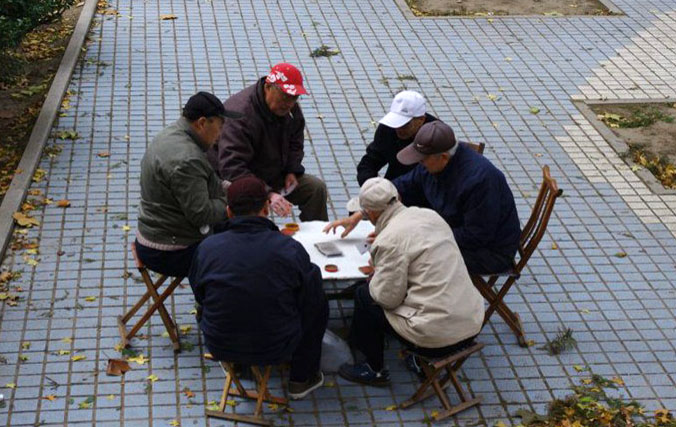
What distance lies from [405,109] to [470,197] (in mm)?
967

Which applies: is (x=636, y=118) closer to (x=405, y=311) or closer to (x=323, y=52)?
(x=323, y=52)

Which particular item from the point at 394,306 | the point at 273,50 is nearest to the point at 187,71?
the point at 273,50

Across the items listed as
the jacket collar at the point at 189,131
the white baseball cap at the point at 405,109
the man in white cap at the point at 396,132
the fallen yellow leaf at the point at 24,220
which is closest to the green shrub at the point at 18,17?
the fallen yellow leaf at the point at 24,220

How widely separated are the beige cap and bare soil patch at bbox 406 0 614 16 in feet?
25.8

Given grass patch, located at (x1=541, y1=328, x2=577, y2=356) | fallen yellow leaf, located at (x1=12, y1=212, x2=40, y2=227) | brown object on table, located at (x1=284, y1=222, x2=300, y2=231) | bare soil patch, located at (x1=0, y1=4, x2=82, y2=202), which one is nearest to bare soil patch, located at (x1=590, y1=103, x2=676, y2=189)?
grass patch, located at (x1=541, y1=328, x2=577, y2=356)

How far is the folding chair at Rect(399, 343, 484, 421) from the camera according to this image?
227 inches

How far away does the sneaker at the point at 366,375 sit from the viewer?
616 cm

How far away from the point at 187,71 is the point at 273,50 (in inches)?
50.4

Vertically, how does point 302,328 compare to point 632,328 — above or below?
above

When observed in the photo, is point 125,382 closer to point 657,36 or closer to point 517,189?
point 517,189

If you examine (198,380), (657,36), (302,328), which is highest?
(302,328)

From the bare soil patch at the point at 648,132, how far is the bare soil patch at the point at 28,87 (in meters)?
6.27

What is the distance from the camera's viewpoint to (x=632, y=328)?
692 cm

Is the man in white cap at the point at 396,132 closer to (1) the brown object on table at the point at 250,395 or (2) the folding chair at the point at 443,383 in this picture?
(2) the folding chair at the point at 443,383
